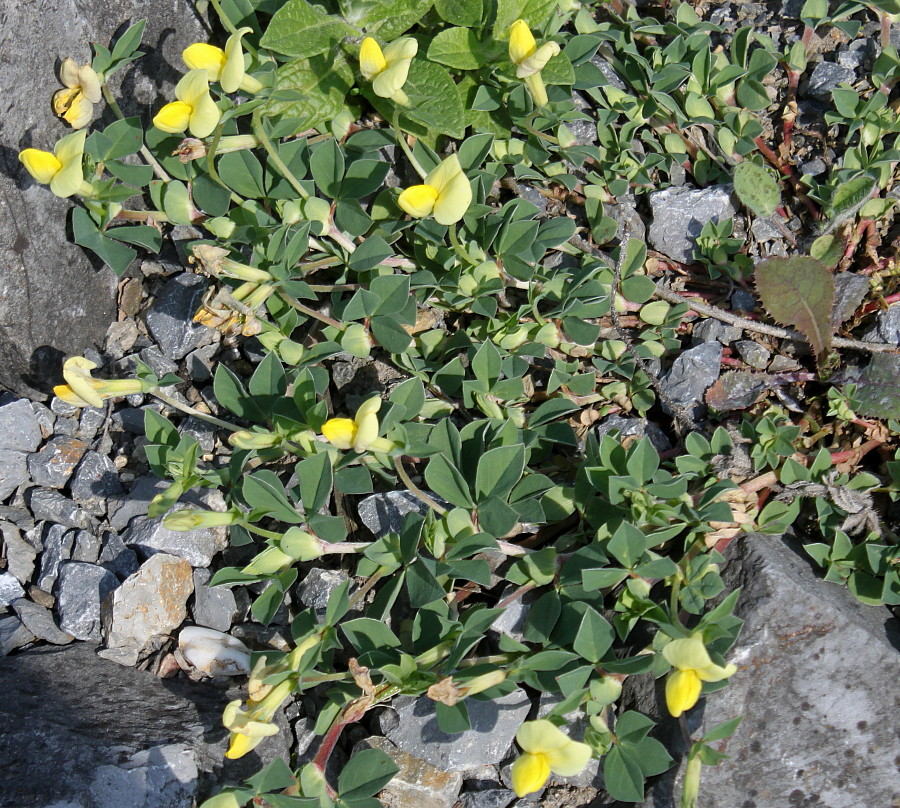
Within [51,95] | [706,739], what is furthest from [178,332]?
[706,739]

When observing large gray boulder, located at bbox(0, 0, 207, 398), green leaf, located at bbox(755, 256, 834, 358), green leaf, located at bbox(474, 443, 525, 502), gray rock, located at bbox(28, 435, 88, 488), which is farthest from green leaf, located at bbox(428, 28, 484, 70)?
gray rock, located at bbox(28, 435, 88, 488)

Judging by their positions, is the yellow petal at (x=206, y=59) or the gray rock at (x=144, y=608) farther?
A: the gray rock at (x=144, y=608)

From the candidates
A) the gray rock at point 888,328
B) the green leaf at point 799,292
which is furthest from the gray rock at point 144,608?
the gray rock at point 888,328

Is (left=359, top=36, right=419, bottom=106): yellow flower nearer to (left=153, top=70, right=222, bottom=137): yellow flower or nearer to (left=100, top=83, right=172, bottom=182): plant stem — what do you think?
(left=153, top=70, right=222, bottom=137): yellow flower

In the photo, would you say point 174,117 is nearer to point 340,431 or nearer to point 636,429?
point 340,431

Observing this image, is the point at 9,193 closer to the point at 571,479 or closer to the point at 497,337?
the point at 497,337

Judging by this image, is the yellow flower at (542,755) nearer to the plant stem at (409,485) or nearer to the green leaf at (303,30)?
the plant stem at (409,485)

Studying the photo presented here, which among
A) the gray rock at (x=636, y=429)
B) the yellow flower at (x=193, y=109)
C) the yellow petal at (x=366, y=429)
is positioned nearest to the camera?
the yellow petal at (x=366, y=429)

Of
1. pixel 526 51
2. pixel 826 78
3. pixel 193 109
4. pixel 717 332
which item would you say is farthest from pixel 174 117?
pixel 826 78
